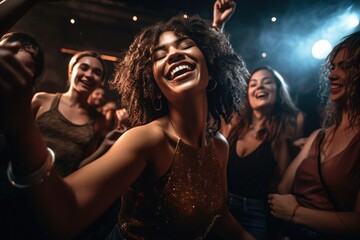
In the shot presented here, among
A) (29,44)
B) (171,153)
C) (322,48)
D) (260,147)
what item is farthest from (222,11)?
(322,48)

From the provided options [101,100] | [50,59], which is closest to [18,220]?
[101,100]

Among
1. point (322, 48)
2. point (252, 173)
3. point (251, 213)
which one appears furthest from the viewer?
point (322, 48)

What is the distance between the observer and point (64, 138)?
2916 mm

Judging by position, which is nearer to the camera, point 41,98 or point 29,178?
point 29,178

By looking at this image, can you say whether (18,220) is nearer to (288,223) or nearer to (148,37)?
(148,37)

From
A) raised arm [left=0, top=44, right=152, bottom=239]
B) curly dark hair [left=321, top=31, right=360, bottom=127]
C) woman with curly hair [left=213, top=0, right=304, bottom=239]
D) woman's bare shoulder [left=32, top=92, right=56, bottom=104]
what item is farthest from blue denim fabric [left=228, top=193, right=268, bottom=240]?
woman's bare shoulder [left=32, top=92, right=56, bottom=104]

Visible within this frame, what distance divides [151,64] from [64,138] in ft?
4.92

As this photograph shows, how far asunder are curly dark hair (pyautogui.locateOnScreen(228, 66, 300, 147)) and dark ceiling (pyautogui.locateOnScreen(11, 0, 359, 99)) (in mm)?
2496

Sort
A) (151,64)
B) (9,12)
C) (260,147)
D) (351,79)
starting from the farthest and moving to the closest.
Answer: (260,147) → (351,79) → (151,64) → (9,12)

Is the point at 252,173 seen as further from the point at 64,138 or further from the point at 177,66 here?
the point at 64,138

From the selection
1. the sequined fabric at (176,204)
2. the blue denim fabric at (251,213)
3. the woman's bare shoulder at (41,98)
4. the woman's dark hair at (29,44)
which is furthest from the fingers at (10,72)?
the blue denim fabric at (251,213)

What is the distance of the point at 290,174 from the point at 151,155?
6.01 ft

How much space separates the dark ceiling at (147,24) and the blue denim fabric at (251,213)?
401cm

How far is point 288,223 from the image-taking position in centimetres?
235
